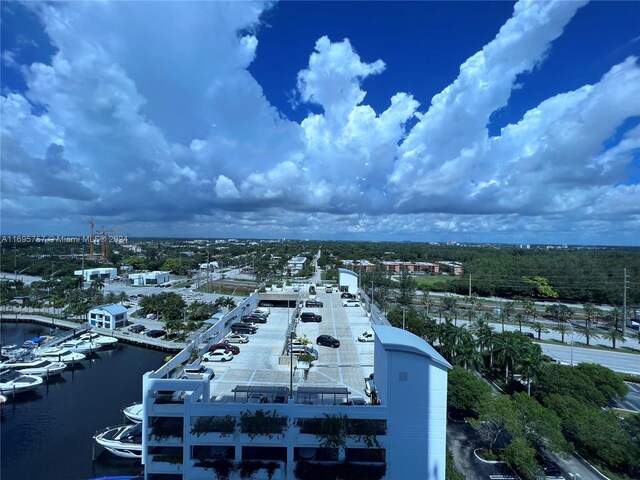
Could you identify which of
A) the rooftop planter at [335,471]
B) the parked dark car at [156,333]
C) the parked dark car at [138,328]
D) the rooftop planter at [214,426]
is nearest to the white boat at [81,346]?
the parked dark car at [138,328]

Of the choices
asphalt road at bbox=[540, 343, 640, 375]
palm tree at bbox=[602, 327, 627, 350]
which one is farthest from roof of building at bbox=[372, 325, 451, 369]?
palm tree at bbox=[602, 327, 627, 350]

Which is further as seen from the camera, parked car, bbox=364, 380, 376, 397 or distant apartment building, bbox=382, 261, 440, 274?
distant apartment building, bbox=382, 261, 440, 274

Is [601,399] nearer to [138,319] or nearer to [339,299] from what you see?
[339,299]

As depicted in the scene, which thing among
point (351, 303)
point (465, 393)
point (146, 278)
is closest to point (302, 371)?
point (465, 393)

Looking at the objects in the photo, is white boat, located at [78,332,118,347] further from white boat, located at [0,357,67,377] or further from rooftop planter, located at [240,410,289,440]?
rooftop planter, located at [240,410,289,440]

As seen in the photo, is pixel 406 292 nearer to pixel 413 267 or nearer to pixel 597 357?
Answer: pixel 597 357

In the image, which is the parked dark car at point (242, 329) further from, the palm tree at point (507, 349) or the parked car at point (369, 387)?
the palm tree at point (507, 349)
